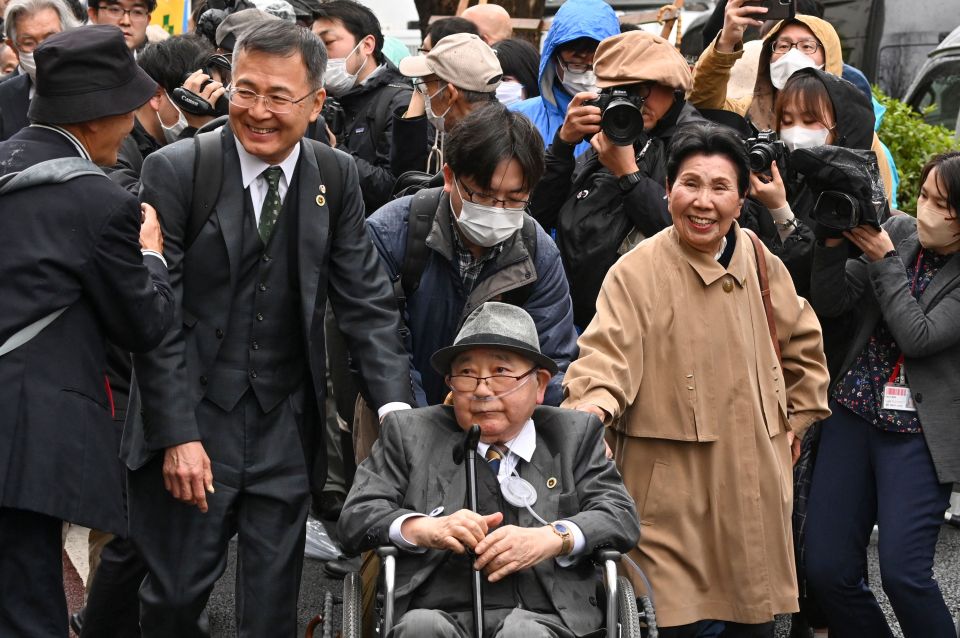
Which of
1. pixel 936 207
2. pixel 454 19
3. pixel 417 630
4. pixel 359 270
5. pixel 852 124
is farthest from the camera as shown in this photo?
pixel 454 19

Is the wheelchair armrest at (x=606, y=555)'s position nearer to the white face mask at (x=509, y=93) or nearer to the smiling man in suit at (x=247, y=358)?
the smiling man in suit at (x=247, y=358)

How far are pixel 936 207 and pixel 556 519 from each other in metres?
2.11

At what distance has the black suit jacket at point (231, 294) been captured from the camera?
4340 millimetres

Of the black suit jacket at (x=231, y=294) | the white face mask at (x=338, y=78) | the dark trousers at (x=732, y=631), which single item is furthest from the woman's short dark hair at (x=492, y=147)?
the white face mask at (x=338, y=78)

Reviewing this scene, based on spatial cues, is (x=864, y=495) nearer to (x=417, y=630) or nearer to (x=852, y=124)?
(x=852, y=124)

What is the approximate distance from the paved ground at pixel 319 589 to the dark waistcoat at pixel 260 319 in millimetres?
1529

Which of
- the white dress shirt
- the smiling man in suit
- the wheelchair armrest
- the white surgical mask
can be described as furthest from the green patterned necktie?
the white surgical mask

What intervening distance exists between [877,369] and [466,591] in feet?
7.00

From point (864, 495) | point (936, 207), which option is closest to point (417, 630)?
point (864, 495)

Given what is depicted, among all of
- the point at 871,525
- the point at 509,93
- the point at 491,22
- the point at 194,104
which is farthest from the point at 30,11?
the point at 871,525

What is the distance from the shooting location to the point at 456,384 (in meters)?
4.37

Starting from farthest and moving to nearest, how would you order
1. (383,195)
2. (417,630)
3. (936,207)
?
(383,195) → (936,207) → (417,630)

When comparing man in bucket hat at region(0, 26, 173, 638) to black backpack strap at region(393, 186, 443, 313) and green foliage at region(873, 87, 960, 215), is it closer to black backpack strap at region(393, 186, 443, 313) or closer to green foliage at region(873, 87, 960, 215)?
black backpack strap at region(393, 186, 443, 313)

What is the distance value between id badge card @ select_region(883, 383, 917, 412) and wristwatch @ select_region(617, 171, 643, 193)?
1.26 m
